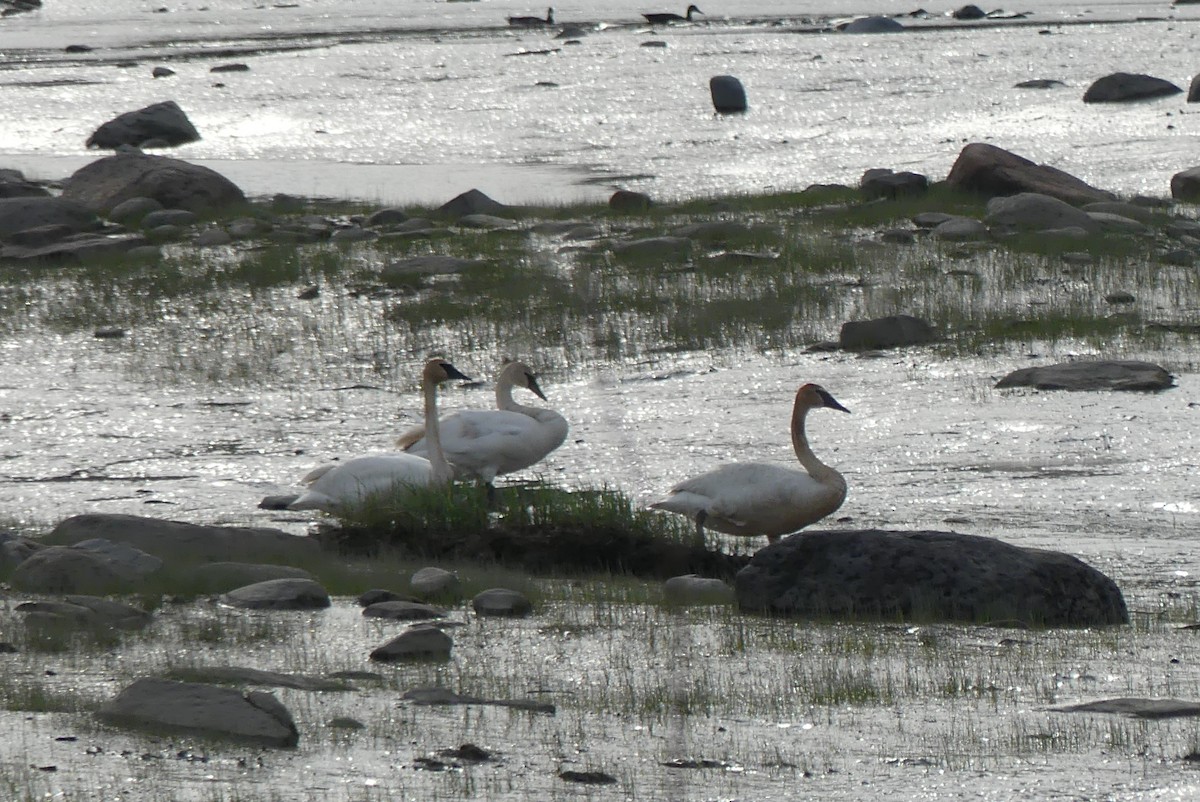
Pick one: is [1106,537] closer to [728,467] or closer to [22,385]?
[728,467]

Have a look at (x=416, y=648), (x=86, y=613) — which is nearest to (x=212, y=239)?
(x=86, y=613)

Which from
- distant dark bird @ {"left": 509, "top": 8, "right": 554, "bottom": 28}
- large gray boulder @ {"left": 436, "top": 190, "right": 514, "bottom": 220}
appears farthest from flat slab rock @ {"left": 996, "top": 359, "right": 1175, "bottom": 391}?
distant dark bird @ {"left": 509, "top": 8, "right": 554, "bottom": 28}

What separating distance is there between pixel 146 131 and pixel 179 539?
22.2 meters

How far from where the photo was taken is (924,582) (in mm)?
8242

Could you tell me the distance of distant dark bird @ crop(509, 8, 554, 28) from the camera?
52.1 meters

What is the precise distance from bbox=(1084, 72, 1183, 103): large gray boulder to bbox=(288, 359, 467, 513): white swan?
73.4 feet

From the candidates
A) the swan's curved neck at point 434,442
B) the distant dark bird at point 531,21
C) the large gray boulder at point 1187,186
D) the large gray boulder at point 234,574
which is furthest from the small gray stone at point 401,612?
the distant dark bird at point 531,21

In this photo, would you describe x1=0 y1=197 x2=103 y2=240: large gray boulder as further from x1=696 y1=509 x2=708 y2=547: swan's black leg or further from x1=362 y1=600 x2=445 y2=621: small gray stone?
x1=362 y1=600 x2=445 y2=621: small gray stone

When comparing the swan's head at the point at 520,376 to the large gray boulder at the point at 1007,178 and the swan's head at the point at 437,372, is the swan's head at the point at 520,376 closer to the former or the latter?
the swan's head at the point at 437,372

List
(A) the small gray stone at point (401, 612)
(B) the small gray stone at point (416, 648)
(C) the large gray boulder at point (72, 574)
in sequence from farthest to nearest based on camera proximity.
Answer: (C) the large gray boulder at point (72, 574) → (A) the small gray stone at point (401, 612) → (B) the small gray stone at point (416, 648)

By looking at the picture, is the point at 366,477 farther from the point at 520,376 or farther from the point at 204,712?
the point at 204,712

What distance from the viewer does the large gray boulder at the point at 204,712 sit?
5.77 m

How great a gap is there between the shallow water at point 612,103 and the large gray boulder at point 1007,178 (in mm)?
1780

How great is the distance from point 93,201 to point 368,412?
1041 centimetres
